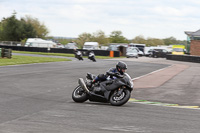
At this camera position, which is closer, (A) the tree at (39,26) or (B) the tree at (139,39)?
(A) the tree at (39,26)

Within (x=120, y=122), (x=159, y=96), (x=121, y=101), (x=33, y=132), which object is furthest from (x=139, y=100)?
(x=33, y=132)

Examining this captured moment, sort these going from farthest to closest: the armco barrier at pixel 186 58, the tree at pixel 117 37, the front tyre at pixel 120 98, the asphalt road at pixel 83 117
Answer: the tree at pixel 117 37 → the armco barrier at pixel 186 58 → the front tyre at pixel 120 98 → the asphalt road at pixel 83 117

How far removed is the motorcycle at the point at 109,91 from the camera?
10172mm

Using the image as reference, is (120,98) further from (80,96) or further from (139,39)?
(139,39)

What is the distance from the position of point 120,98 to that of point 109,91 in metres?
0.38

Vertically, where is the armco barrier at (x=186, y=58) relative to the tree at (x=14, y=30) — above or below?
below

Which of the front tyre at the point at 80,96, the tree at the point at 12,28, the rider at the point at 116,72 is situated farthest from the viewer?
the tree at the point at 12,28

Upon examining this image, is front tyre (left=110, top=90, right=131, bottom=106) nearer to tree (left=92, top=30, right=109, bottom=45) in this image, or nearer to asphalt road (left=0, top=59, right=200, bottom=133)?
asphalt road (left=0, top=59, right=200, bottom=133)

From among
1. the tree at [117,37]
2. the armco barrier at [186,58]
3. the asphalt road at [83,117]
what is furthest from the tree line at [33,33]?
the asphalt road at [83,117]

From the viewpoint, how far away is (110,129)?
7.02m

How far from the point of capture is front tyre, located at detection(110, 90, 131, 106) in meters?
10.1

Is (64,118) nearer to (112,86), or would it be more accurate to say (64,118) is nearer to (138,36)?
(112,86)

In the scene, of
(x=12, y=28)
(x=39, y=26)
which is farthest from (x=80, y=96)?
(x=39, y=26)

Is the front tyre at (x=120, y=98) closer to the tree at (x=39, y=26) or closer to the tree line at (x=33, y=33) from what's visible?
the tree line at (x=33, y=33)
